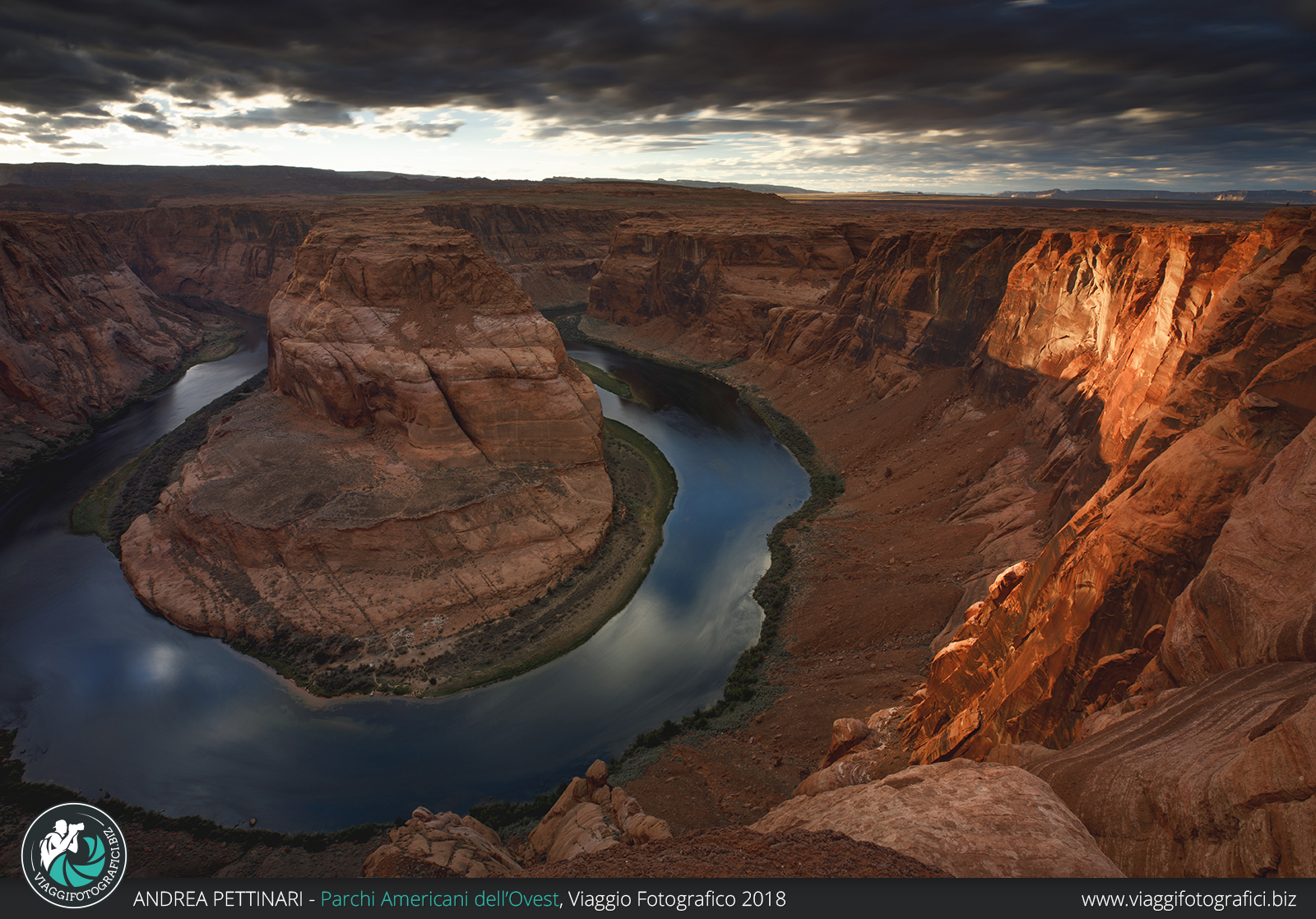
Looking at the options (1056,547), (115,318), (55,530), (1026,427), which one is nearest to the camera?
(1056,547)

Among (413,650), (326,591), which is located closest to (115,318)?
(326,591)

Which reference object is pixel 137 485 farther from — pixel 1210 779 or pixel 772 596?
pixel 1210 779

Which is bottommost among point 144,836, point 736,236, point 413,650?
point 144,836

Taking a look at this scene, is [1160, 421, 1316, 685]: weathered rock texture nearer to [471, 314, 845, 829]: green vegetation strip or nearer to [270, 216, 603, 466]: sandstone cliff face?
[471, 314, 845, 829]: green vegetation strip

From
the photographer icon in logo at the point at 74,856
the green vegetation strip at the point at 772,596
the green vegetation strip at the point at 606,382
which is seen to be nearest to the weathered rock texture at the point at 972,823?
the photographer icon in logo at the point at 74,856

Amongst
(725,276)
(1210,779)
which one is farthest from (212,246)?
(1210,779)

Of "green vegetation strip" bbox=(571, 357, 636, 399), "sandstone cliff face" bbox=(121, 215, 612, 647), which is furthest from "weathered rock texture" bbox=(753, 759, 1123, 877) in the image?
"green vegetation strip" bbox=(571, 357, 636, 399)

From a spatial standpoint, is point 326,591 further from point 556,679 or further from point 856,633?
point 856,633
